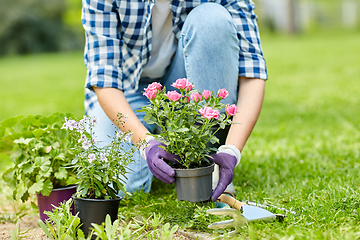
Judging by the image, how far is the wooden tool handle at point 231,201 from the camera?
62.0 inches

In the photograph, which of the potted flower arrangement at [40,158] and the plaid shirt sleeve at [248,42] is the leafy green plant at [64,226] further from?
the plaid shirt sleeve at [248,42]

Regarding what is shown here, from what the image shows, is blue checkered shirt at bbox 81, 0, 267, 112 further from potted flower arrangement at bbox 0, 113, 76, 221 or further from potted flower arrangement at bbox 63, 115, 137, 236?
potted flower arrangement at bbox 63, 115, 137, 236

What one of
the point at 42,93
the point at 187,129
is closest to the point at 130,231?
the point at 187,129

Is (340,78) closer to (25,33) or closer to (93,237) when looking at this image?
(93,237)

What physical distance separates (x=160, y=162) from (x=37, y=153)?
0.59 meters

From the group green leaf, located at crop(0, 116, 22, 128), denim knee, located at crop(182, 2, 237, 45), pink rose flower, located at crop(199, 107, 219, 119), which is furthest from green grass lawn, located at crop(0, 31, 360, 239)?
denim knee, located at crop(182, 2, 237, 45)

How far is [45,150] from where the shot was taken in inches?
67.2

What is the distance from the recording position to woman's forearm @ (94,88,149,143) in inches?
65.4

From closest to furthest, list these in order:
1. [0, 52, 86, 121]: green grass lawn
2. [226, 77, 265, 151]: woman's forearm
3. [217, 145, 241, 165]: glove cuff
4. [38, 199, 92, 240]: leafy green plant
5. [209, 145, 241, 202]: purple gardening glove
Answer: [38, 199, 92, 240]: leafy green plant
[209, 145, 241, 202]: purple gardening glove
[217, 145, 241, 165]: glove cuff
[226, 77, 265, 151]: woman's forearm
[0, 52, 86, 121]: green grass lawn

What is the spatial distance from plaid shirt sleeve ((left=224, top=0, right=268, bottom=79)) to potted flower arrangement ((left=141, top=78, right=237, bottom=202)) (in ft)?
1.66

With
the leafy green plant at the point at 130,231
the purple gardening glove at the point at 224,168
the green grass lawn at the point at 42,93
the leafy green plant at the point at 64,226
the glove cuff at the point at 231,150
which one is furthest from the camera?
the green grass lawn at the point at 42,93

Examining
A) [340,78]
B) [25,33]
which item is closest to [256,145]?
[340,78]

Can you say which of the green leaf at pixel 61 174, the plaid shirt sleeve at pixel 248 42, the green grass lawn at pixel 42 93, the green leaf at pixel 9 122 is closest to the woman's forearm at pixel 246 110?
the plaid shirt sleeve at pixel 248 42

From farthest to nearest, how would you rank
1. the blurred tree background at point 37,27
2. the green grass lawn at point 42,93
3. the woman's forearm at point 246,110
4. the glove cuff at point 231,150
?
1. the blurred tree background at point 37,27
2. the green grass lawn at point 42,93
3. the woman's forearm at point 246,110
4. the glove cuff at point 231,150
